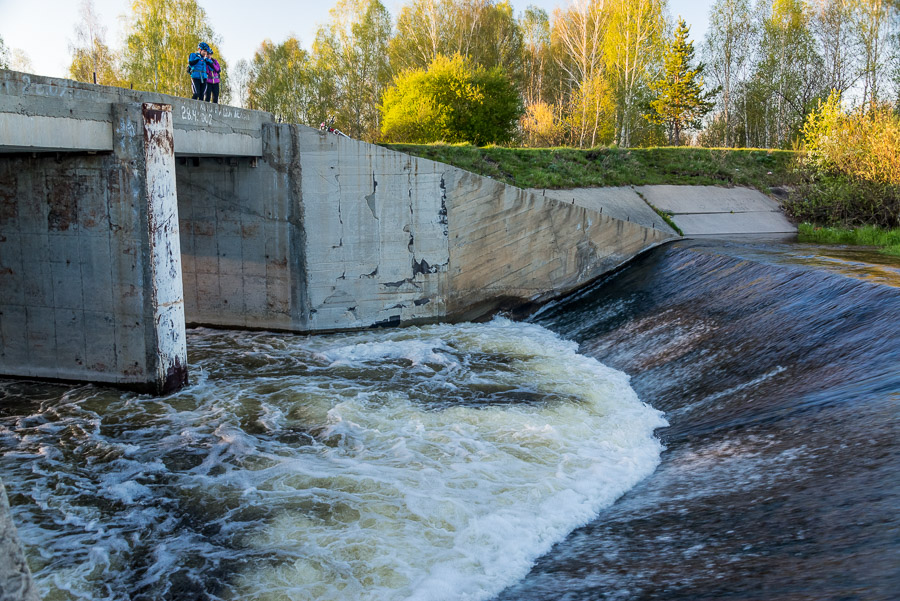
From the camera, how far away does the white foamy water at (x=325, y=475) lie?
612cm

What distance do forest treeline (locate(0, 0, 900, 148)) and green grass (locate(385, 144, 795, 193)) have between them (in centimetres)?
572

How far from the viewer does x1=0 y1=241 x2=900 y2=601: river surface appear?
5672 millimetres

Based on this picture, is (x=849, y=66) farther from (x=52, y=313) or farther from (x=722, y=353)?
(x=52, y=313)

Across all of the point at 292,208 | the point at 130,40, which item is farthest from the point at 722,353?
the point at 130,40

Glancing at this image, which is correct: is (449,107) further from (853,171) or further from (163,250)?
(163,250)

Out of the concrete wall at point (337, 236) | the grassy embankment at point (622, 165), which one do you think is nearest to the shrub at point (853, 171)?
the grassy embankment at point (622, 165)

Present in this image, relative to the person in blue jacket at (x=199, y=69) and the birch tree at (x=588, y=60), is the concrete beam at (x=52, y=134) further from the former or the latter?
the birch tree at (x=588, y=60)

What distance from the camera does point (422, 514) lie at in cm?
700

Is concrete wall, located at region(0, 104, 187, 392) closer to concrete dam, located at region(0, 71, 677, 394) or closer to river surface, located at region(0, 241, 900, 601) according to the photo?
concrete dam, located at region(0, 71, 677, 394)

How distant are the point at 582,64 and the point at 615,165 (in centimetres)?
1670

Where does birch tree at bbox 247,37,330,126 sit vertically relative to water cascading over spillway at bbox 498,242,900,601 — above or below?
above

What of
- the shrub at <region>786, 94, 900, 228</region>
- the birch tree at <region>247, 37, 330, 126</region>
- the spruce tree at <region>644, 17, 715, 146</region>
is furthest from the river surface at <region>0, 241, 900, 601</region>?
the birch tree at <region>247, 37, 330, 126</region>

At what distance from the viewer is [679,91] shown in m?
37.2

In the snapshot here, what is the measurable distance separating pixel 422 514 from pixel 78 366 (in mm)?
6846
